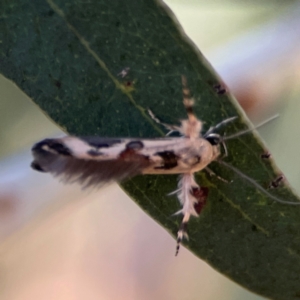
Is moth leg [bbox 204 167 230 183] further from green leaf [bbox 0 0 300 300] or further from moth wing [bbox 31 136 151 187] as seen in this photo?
moth wing [bbox 31 136 151 187]

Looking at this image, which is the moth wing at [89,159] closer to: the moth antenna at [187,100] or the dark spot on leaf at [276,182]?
the moth antenna at [187,100]

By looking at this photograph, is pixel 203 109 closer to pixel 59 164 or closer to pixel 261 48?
pixel 59 164

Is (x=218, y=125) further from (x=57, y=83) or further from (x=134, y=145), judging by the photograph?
(x=57, y=83)

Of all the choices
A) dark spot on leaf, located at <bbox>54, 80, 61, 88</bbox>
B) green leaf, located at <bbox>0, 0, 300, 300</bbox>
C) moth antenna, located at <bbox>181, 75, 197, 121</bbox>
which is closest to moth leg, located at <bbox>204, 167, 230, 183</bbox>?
green leaf, located at <bbox>0, 0, 300, 300</bbox>

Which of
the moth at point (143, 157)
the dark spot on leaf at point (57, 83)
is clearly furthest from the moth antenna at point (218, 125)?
the dark spot on leaf at point (57, 83)

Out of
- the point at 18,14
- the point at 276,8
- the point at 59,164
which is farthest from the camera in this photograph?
the point at 276,8

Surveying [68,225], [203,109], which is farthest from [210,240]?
[68,225]
